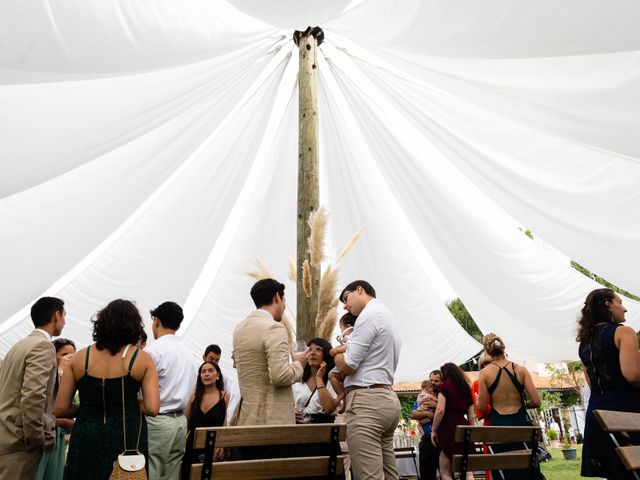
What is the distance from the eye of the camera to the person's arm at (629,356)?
2992 millimetres

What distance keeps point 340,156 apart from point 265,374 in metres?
3.96

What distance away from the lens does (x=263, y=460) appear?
94.3 inches

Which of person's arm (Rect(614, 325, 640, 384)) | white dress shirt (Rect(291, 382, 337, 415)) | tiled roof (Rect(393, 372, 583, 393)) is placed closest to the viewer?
person's arm (Rect(614, 325, 640, 384))

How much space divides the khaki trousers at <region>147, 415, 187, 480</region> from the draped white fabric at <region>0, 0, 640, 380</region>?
206cm

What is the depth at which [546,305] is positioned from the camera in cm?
604

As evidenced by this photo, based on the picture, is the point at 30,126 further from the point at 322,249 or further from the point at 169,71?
the point at 322,249

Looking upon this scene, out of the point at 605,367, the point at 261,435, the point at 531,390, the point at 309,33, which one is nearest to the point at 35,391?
the point at 261,435

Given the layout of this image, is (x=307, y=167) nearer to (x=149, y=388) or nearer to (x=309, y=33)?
(x=309, y=33)

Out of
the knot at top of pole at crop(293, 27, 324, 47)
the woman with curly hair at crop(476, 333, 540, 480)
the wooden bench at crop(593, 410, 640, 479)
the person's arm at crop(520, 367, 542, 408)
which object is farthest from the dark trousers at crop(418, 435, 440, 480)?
the knot at top of pole at crop(293, 27, 324, 47)

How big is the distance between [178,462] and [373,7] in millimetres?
3469

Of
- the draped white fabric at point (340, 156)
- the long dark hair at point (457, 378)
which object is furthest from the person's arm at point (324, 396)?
the draped white fabric at point (340, 156)

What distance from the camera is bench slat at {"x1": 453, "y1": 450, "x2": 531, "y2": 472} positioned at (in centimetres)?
310

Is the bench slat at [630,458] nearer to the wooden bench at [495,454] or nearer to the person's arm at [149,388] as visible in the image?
the wooden bench at [495,454]

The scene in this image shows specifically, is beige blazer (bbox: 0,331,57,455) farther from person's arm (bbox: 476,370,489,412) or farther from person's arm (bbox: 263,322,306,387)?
person's arm (bbox: 476,370,489,412)
